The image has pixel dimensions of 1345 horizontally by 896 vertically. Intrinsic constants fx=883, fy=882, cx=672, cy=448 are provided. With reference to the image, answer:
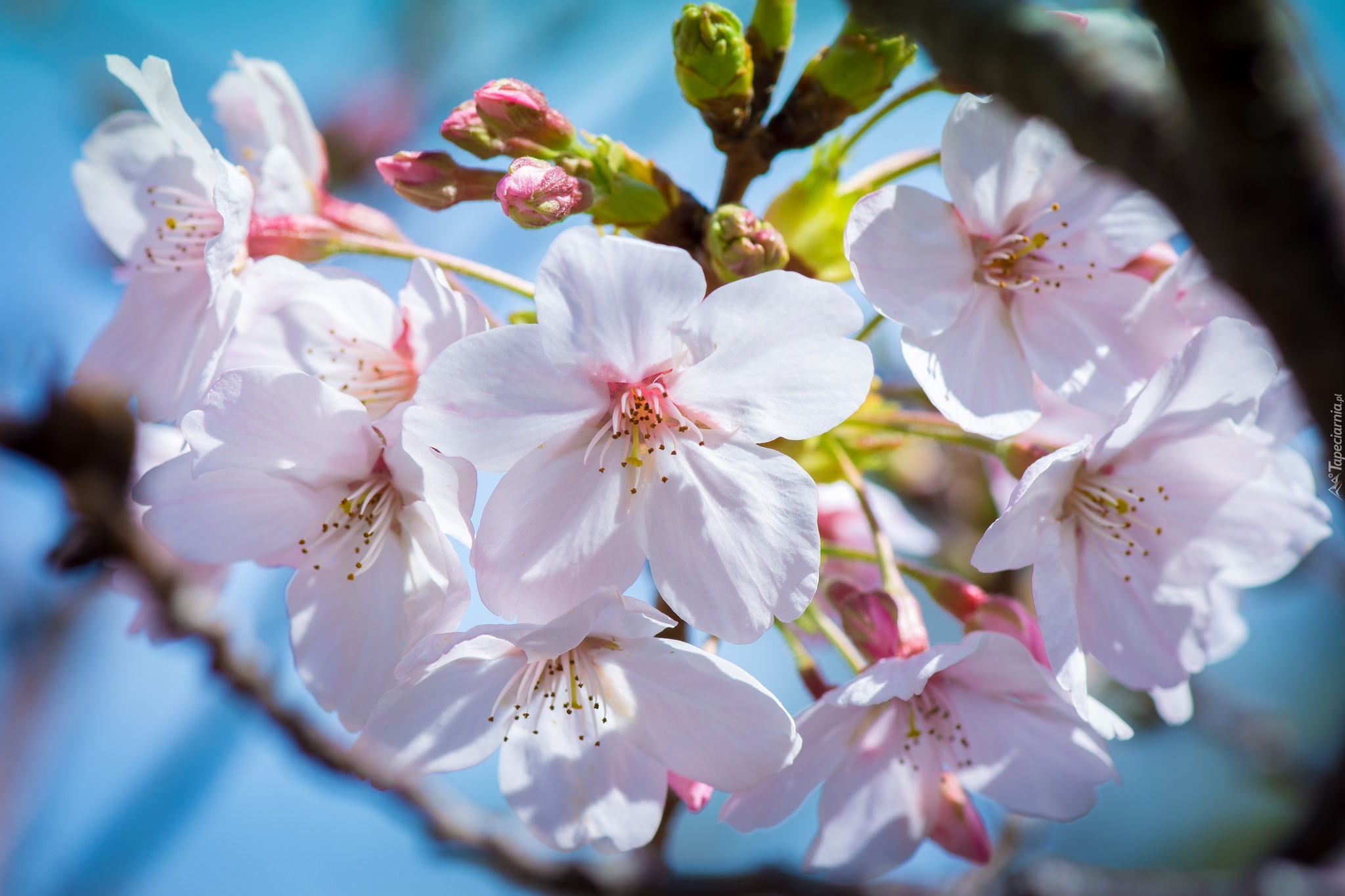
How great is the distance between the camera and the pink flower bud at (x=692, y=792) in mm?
1335

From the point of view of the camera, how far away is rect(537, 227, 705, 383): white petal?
1.06m

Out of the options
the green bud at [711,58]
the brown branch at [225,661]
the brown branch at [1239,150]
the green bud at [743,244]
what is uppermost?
the brown branch at [1239,150]

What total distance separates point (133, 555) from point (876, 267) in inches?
49.9

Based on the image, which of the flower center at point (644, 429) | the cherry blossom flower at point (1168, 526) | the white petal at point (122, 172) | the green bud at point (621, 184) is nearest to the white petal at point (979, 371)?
the cherry blossom flower at point (1168, 526)

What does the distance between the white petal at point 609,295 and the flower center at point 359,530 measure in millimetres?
396

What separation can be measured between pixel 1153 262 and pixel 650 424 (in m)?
0.90

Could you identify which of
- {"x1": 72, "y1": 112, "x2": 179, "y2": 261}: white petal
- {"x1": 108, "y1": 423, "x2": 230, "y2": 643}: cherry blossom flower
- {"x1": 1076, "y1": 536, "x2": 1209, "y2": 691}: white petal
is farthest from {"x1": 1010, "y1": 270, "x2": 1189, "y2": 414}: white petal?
{"x1": 72, "y1": 112, "x2": 179, "y2": 261}: white petal

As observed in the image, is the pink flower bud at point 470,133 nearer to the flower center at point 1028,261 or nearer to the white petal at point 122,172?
the white petal at point 122,172

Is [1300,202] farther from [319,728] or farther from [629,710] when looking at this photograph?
[319,728]

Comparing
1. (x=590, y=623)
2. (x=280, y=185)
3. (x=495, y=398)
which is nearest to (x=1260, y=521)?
(x=590, y=623)

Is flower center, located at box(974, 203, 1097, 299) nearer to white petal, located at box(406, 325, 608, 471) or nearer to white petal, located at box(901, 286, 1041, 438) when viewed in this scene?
white petal, located at box(901, 286, 1041, 438)

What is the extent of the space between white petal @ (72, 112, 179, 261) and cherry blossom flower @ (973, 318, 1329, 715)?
1685 mm

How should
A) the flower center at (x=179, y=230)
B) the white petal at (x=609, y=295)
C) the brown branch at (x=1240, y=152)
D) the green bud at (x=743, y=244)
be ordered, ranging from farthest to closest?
the flower center at (x=179, y=230)
the green bud at (x=743, y=244)
the white petal at (x=609, y=295)
the brown branch at (x=1240, y=152)

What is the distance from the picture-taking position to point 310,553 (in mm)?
1352
